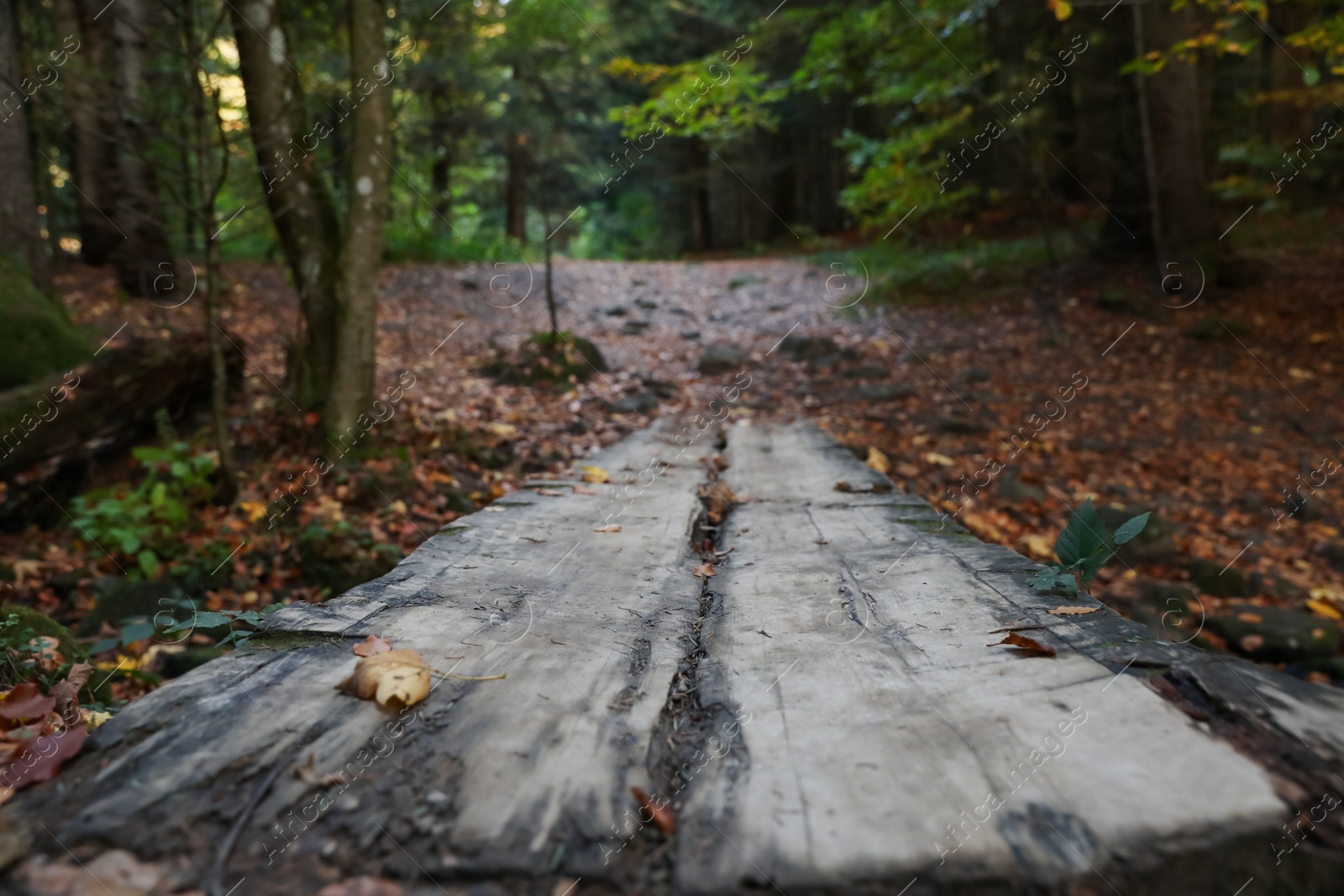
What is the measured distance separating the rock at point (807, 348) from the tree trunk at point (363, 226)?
460cm

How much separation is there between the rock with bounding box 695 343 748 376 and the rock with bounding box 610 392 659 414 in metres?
1.41

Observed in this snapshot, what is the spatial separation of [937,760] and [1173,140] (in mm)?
9329

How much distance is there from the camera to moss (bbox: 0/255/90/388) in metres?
4.81

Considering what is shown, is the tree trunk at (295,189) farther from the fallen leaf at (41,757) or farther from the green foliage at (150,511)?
the fallen leaf at (41,757)

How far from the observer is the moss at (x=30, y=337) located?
15.8 feet

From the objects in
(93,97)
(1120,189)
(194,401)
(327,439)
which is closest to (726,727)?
(327,439)

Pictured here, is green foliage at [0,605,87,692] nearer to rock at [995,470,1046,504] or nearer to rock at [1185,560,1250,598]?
rock at [995,470,1046,504]

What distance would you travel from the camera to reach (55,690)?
154 centimetres

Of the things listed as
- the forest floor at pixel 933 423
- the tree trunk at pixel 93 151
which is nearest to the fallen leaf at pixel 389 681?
the forest floor at pixel 933 423

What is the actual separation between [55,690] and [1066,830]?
194 centimetres

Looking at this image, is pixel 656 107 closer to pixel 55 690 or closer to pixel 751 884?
pixel 55 690

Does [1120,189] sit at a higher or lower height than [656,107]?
lower

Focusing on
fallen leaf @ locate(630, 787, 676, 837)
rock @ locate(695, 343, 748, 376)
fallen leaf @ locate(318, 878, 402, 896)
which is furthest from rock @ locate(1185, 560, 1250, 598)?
fallen leaf @ locate(318, 878, 402, 896)

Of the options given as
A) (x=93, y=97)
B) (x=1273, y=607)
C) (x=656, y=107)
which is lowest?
(x=1273, y=607)
